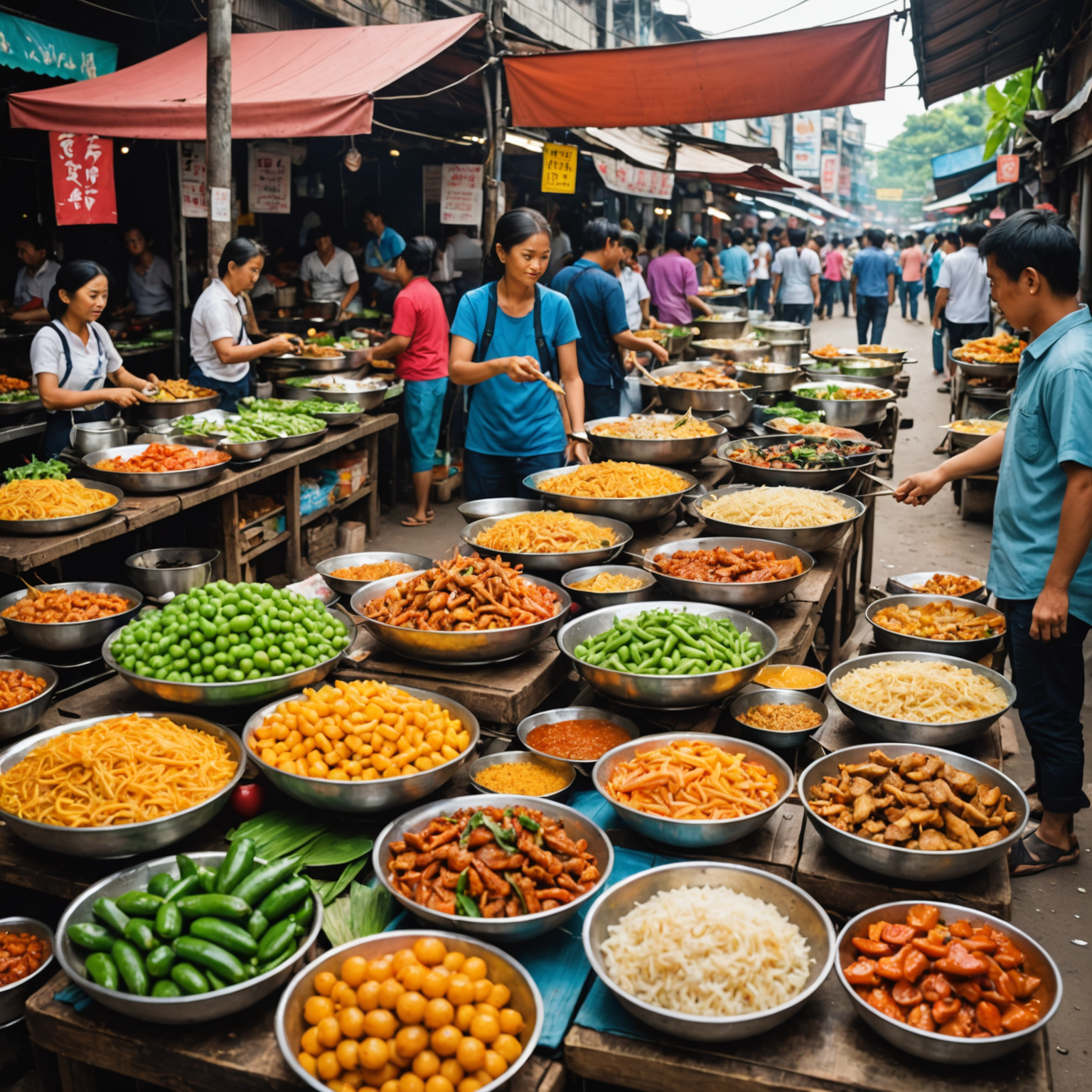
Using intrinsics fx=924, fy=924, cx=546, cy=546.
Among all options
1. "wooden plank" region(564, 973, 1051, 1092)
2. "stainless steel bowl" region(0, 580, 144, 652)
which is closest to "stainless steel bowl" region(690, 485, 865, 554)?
"wooden plank" region(564, 973, 1051, 1092)

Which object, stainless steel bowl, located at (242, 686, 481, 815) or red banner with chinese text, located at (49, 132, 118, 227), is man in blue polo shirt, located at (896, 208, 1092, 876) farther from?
red banner with chinese text, located at (49, 132, 118, 227)

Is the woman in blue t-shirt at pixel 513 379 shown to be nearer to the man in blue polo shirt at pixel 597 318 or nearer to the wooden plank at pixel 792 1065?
the man in blue polo shirt at pixel 597 318

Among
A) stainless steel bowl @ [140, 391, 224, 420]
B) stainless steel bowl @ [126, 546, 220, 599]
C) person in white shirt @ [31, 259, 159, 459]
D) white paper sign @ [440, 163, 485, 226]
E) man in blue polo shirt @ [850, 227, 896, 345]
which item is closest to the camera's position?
stainless steel bowl @ [126, 546, 220, 599]

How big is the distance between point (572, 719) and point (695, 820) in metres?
0.84

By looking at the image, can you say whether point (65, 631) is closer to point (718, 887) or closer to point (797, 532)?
point (718, 887)

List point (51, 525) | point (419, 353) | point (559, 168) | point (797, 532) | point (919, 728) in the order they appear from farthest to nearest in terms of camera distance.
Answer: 1. point (559, 168)
2. point (419, 353)
3. point (51, 525)
4. point (797, 532)
5. point (919, 728)

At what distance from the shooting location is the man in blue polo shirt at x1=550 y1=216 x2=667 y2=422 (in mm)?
7215

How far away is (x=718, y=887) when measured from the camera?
231 cm

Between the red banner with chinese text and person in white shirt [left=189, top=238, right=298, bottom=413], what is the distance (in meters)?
2.00

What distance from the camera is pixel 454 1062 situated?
1.86m

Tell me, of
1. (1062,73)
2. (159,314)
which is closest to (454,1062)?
(159,314)

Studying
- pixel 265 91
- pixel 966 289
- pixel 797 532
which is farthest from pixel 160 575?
pixel 966 289

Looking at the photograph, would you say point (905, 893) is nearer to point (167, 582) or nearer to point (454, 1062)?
point (454, 1062)

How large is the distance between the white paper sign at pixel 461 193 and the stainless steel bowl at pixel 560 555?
730 centimetres
